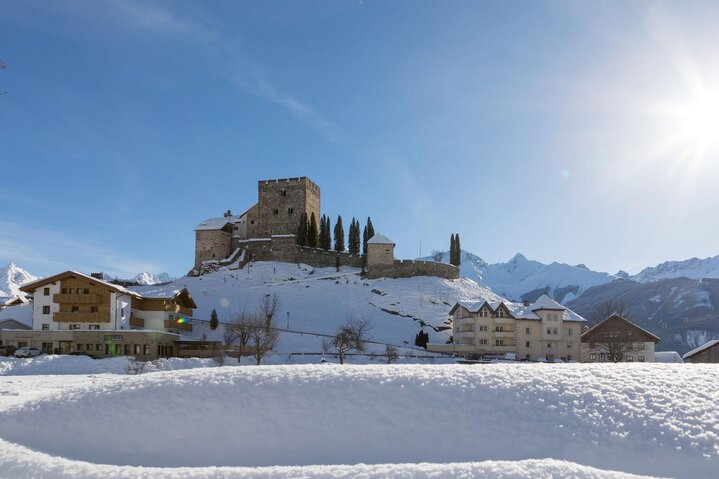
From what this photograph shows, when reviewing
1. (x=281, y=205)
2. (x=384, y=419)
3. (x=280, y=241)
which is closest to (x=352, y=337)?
(x=280, y=241)

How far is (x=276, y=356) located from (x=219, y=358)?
22.9ft

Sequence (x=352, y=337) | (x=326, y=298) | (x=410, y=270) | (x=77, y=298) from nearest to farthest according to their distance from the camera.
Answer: (x=352, y=337)
(x=77, y=298)
(x=326, y=298)
(x=410, y=270)

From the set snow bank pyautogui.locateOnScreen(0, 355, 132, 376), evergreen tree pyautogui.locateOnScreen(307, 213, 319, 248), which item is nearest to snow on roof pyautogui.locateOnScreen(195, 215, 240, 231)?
evergreen tree pyautogui.locateOnScreen(307, 213, 319, 248)

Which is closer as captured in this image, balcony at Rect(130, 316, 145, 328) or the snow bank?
the snow bank

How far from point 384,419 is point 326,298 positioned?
62.1 m

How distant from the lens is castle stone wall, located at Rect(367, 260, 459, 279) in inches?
3634

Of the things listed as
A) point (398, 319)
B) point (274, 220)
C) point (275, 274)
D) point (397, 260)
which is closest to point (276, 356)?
point (398, 319)

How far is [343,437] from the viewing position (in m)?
17.4

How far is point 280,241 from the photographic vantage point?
97.6 meters

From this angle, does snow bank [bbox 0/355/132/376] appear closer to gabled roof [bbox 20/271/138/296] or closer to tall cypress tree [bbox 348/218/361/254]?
gabled roof [bbox 20/271/138/296]

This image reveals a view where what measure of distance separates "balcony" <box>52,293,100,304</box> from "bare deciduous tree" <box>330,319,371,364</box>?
2491cm

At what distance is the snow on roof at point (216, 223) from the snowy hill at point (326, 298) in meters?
9.87

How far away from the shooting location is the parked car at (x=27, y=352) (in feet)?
174

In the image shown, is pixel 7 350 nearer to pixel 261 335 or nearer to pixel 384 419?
pixel 261 335
